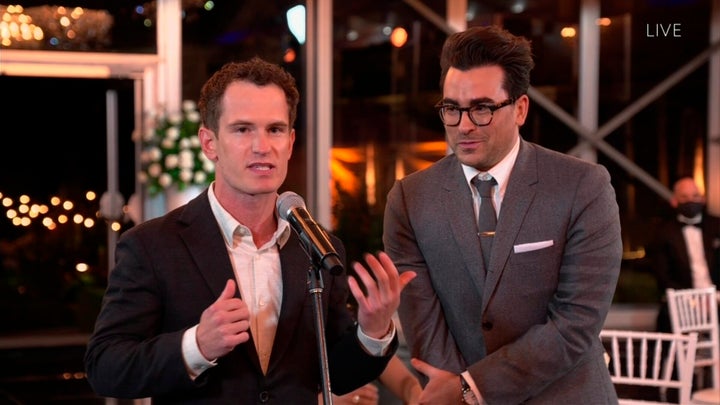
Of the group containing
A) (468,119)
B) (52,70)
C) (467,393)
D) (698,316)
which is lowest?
(698,316)

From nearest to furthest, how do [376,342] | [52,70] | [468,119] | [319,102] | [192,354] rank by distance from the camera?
[192,354] < [376,342] < [468,119] < [52,70] < [319,102]

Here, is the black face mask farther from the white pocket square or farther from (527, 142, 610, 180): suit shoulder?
the white pocket square

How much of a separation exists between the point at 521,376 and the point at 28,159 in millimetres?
8236

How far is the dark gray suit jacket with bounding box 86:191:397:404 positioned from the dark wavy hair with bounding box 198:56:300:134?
169mm

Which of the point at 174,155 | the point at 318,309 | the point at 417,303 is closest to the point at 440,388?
the point at 417,303

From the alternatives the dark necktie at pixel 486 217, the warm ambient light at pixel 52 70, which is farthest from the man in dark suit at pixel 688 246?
the dark necktie at pixel 486 217

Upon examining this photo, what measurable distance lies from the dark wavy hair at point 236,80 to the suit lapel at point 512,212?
0.57 metres

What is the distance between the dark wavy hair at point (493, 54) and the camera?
244 cm

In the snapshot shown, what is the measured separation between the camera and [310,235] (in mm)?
1853

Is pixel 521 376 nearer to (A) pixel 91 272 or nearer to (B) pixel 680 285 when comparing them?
(B) pixel 680 285

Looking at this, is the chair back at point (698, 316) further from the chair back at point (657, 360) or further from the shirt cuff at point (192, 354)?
the shirt cuff at point (192, 354)

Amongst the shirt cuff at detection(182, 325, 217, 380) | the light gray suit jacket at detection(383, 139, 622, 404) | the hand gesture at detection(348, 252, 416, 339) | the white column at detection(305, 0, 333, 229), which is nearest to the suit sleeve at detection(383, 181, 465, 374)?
the light gray suit jacket at detection(383, 139, 622, 404)

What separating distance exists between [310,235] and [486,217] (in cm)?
77

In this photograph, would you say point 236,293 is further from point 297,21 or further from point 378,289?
point 297,21
